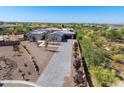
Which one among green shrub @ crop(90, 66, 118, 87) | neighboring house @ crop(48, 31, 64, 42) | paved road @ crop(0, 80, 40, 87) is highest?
neighboring house @ crop(48, 31, 64, 42)

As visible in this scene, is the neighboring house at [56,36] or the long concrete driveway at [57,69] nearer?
the long concrete driveway at [57,69]

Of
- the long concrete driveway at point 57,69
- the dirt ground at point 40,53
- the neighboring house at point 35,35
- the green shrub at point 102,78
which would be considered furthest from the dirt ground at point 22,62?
the green shrub at point 102,78

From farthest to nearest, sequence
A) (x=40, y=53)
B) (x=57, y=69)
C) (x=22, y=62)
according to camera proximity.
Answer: (x=40, y=53), (x=22, y=62), (x=57, y=69)

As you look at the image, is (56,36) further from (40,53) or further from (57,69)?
(57,69)

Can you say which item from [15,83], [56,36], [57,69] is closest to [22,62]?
[57,69]

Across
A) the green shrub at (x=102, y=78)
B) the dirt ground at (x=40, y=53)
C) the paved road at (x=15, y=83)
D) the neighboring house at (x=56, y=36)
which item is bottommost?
the green shrub at (x=102, y=78)

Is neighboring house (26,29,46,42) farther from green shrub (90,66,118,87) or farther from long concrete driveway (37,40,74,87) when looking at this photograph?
green shrub (90,66,118,87)

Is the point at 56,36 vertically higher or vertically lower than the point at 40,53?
higher

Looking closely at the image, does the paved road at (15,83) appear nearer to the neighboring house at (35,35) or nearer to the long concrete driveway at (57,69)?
the long concrete driveway at (57,69)

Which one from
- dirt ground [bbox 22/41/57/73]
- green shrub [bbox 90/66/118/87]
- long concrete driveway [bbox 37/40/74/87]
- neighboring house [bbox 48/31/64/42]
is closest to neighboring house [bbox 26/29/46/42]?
dirt ground [bbox 22/41/57/73]
